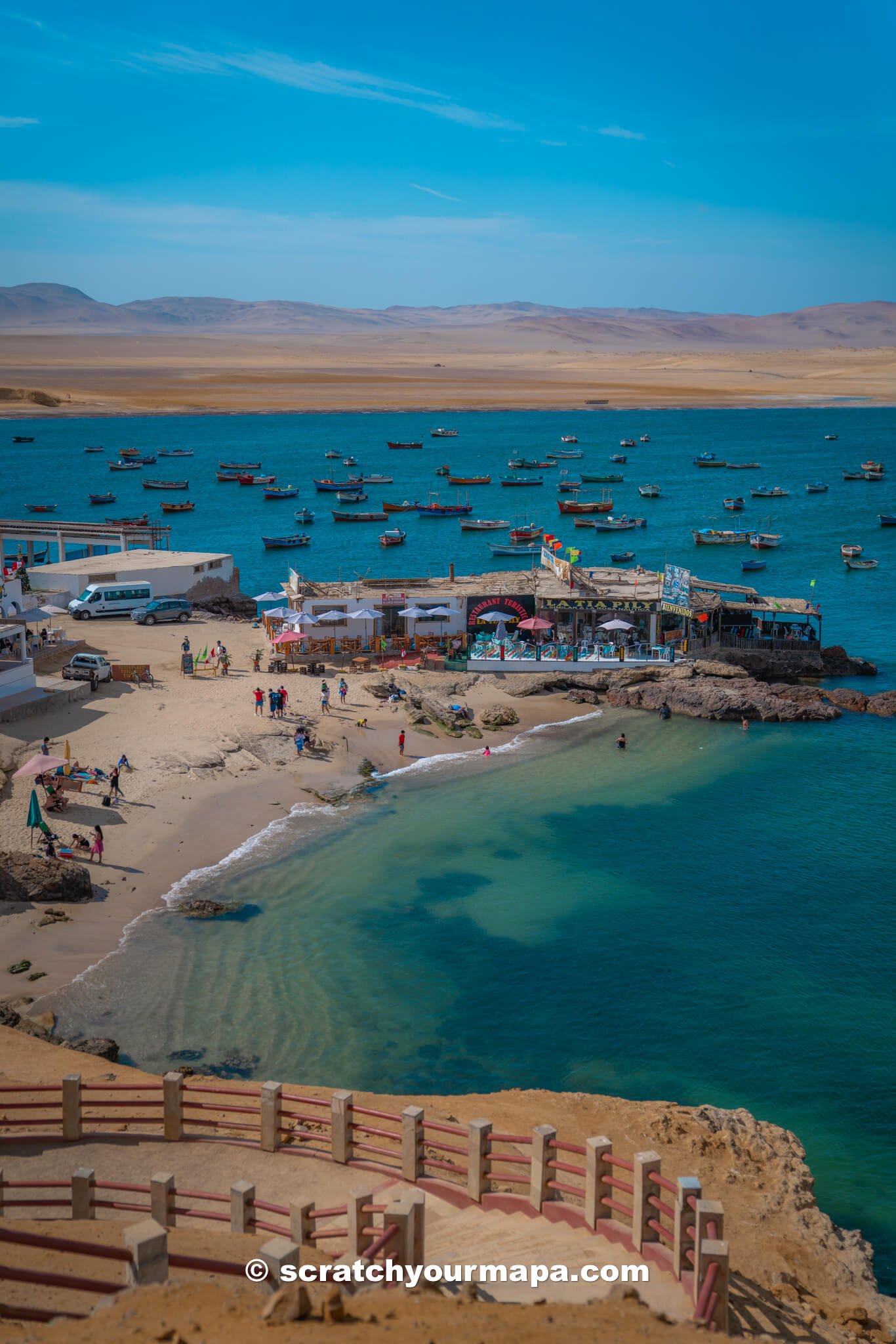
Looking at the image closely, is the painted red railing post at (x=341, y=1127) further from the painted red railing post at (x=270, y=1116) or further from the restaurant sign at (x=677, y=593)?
the restaurant sign at (x=677, y=593)

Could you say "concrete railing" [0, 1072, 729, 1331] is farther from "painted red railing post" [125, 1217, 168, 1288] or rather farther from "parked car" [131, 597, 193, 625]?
"parked car" [131, 597, 193, 625]

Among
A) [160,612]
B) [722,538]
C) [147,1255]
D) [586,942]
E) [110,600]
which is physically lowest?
[586,942]

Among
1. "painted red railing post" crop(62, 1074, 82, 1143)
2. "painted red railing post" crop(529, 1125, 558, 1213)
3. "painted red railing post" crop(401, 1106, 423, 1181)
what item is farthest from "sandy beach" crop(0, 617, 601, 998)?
"painted red railing post" crop(529, 1125, 558, 1213)

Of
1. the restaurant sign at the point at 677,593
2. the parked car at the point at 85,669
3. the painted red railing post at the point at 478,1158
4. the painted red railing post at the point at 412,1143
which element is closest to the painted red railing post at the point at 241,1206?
the painted red railing post at the point at 412,1143

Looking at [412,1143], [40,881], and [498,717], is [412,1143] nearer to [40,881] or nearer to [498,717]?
[40,881]

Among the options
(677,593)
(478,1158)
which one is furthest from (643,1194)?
(677,593)

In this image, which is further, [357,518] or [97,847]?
[357,518]
